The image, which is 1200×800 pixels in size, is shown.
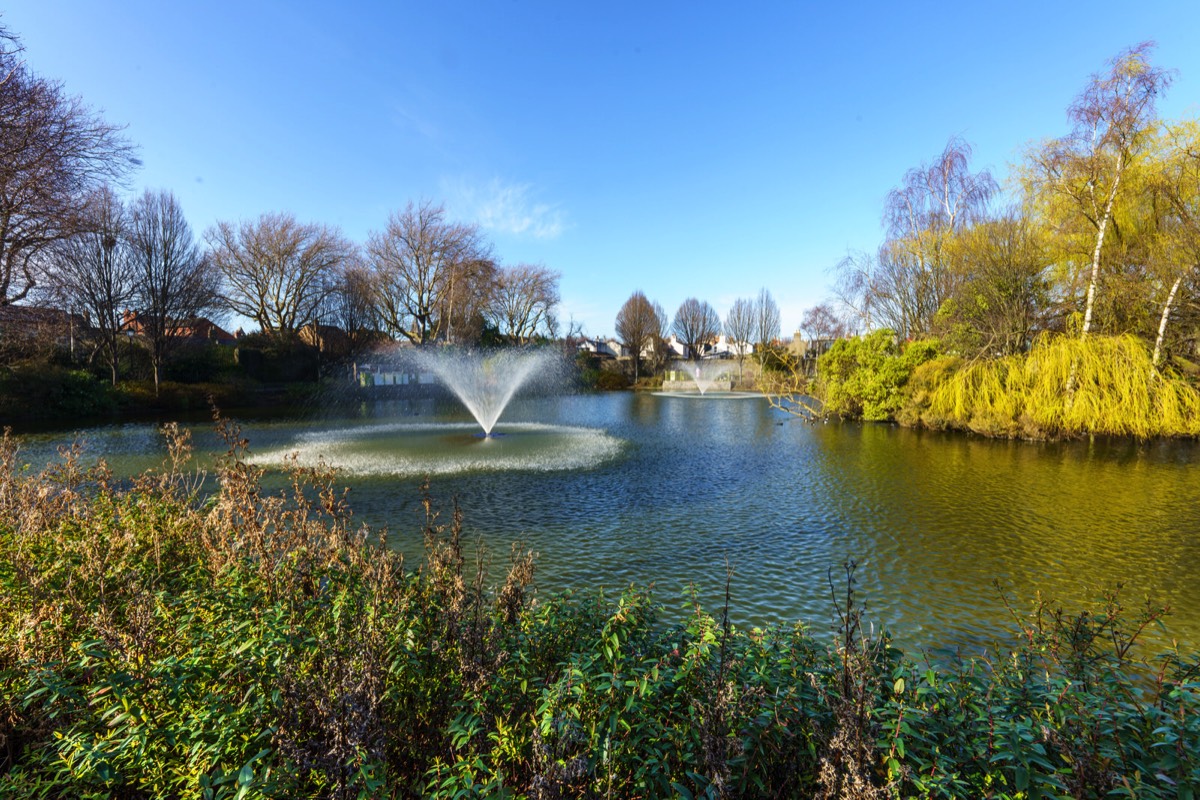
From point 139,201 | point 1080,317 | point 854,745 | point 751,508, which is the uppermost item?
point 139,201

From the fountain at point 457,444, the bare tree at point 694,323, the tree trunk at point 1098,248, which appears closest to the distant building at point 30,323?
the fountain at point 457,444

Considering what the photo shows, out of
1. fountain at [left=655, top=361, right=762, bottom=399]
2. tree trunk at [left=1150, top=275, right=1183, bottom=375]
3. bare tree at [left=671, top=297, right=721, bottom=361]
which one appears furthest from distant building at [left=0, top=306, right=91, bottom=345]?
bare tree at [left=671, top=297, right=721, bottom=361]

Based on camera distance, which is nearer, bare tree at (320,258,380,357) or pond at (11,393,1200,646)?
pond at (11,393,1200,646)

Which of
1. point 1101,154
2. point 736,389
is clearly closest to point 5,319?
point 1101,154

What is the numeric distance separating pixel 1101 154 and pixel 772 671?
23.4 meters

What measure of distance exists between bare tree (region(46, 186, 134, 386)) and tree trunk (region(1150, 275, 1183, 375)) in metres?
46.1

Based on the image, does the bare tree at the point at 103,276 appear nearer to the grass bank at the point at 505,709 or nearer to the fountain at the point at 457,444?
the fountain at the point at 457,444

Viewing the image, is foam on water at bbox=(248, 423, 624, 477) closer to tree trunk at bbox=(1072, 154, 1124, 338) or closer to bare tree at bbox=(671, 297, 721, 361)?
tree trunk at bbox=(1072, 154, 1124, 338)

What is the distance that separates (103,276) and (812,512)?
41.0 m

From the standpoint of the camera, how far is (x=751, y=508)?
993cm

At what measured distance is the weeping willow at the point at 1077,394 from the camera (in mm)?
16484

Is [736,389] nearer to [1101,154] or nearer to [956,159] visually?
[956,159]

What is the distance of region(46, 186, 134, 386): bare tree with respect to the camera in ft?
97.2

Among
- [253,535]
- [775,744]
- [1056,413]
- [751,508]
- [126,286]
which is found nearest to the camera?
[775,744]
